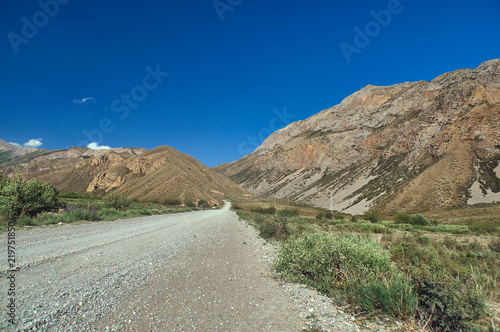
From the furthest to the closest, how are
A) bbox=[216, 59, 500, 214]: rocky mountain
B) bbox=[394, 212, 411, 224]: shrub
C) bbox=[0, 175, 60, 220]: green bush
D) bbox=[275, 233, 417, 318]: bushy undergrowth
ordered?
bbox=[216, 59, 500, 214]: rocky mountain → bbox=[394, 212, 411, 224]: shrub → bbox=[0, 175, 60, 220]: green bush → bbox=[275, 233, 417, 318]: bushy undergrowth

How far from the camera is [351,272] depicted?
234 inches

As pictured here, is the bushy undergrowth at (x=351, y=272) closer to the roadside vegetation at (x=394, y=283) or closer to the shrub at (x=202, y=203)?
the roadside vegetation at (x=394, y=283)

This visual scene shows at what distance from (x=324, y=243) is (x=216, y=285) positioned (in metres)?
3.21

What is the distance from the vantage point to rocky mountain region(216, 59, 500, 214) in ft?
229

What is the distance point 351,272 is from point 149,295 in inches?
191

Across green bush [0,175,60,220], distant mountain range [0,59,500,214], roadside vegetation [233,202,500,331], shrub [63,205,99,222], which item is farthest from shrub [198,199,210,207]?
roadside vegetation [233,202,500,331]

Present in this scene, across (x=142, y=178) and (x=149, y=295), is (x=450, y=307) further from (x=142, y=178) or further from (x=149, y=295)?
(x=142, y=178)

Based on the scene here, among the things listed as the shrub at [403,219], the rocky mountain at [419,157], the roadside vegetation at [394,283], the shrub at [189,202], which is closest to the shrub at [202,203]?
the shrub at [189,202]

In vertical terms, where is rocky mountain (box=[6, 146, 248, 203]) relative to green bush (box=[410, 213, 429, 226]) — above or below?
above

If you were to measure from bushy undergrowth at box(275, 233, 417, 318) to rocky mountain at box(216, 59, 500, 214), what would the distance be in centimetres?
7469

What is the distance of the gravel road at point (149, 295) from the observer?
391cm

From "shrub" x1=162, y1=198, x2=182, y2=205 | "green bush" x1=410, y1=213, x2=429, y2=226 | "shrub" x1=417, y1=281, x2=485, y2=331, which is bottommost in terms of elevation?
"green bush" x1=410, y1=213, x2=429, y2=226

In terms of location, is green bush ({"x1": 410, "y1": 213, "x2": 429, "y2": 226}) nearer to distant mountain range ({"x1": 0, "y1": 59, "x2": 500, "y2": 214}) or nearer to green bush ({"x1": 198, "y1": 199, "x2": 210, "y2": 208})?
distant mountain range ({"x1": 0, "y1": 59, "x2": 500, "y2": 214})

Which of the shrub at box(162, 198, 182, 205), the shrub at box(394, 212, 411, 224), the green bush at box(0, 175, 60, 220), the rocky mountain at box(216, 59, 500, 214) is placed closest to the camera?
the green bush at box(0, 175, 60, 220)
